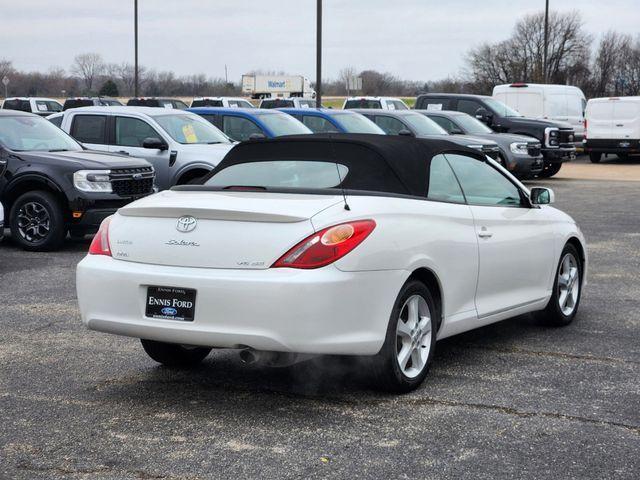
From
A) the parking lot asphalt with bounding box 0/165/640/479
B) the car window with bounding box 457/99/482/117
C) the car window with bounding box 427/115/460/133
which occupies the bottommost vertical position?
the parking lot asphalt with bounding box 0/165/640/479

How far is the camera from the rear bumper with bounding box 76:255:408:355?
5.32 meters

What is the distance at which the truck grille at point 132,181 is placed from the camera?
12.8m

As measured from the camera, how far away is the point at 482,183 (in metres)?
7.27

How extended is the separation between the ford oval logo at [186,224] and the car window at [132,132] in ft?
32.6

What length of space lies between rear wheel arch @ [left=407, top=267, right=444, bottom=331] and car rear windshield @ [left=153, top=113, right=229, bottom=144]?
31.8 feet

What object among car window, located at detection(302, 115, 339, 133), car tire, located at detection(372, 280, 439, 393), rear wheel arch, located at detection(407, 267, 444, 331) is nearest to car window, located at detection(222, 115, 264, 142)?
car window, located at detection(302, 115, 339, 133)

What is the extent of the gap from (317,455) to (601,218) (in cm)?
1297

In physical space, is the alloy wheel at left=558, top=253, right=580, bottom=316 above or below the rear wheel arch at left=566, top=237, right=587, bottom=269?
below

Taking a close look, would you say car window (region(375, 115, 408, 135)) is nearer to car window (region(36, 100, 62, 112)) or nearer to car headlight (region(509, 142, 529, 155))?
car headlight (region(509, 142, 529, 155))

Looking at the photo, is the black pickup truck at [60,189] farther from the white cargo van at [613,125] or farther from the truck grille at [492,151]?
the white cargo van at [613,125]

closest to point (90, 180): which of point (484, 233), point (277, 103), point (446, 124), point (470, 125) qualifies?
point (484, 233)

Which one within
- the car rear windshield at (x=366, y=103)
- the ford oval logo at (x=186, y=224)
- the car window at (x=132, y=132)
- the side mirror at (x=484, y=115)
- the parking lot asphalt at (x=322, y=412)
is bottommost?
the parking lot asphalt at (x=322, y=412)

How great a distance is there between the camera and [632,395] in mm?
5984

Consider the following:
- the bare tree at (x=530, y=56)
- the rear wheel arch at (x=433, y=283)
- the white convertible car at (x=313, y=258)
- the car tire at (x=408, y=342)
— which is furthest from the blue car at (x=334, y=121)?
the bare tree at (x=530, y=56)
